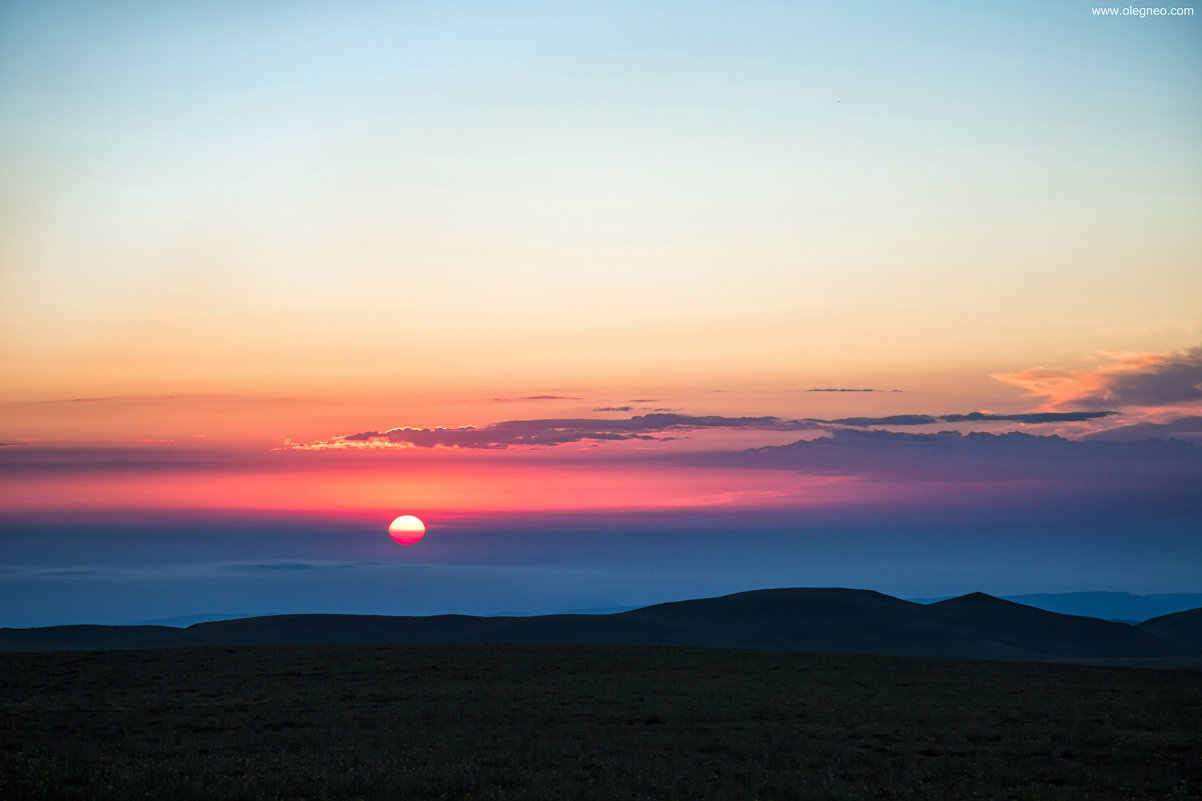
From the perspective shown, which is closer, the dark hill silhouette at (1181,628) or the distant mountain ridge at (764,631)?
the distant mountain ridge at (764,631)

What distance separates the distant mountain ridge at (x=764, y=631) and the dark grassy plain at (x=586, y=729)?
4075cm

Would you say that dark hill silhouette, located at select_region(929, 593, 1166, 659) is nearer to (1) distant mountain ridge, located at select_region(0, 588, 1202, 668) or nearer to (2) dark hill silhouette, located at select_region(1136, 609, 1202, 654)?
(1) distant mountain ridge, located at select_region(0, 588, 1202, 668)

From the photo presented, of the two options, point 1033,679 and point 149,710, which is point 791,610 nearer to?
point 1033,679

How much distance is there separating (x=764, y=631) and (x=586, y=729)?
79335 millimetres

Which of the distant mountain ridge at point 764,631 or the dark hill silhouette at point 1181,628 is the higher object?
the distant mountain ridge at point 764,631

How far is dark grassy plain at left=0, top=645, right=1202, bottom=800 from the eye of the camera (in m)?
21.2

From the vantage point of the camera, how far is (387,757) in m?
24.3

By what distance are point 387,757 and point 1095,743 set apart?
19.8 meters

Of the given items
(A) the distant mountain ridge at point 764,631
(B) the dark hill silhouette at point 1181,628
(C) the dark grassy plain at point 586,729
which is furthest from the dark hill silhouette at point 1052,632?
(C) the dark grassy plain at point 586,729

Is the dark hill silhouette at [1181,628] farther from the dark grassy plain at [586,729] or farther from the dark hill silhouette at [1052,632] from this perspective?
the dark grassy plain at [586,729]

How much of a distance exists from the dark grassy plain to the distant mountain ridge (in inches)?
1604

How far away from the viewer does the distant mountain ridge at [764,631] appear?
92625 mm

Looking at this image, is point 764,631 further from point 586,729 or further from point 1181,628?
point 586,729

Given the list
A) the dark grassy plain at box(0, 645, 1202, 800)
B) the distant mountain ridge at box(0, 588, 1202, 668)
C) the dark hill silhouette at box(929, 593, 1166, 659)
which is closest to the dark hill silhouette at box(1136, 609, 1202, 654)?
the distant mountain ridge at box(0, 588, 1202, 668)
